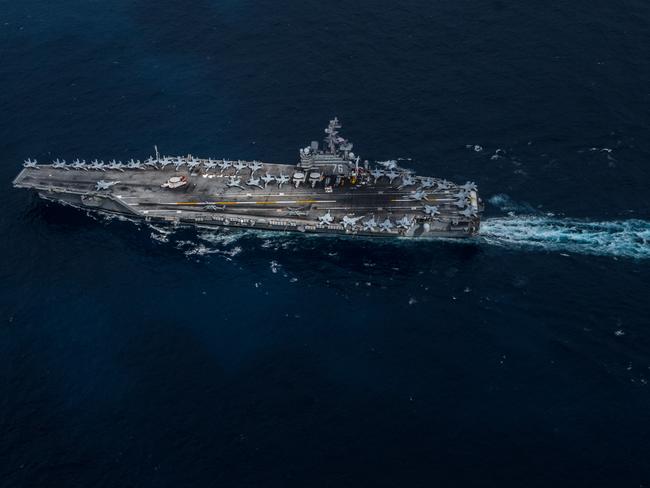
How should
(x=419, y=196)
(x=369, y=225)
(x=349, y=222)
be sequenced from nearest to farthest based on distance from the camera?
(x=369, y=225), (x=349, y=222), (x=419, y=196)

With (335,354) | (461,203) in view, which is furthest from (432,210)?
(335,354)

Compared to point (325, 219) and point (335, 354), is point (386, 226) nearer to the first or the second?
point (325, 219)

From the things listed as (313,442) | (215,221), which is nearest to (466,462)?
(313,442)

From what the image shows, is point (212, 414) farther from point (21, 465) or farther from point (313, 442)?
point (21, 465)

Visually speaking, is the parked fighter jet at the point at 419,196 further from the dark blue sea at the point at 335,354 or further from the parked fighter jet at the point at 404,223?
the dark blue sea at the point at 335,354

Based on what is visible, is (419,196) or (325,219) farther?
(419,196)

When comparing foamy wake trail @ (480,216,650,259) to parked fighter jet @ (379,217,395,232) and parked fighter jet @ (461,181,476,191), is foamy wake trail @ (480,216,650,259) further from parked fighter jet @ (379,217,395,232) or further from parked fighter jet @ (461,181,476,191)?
parked fighter jet @ (379,217,395,232)

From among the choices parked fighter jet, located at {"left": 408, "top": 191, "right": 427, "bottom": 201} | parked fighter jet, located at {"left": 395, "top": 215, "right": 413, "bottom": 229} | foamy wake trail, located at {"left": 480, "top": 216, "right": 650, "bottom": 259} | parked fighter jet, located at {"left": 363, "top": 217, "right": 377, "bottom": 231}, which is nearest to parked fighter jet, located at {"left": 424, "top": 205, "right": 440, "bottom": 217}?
parked fighter jet, located at {"left": 408, "top": 191, "right": 427, "bottom": 201}

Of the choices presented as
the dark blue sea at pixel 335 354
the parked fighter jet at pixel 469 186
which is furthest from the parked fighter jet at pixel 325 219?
the parked fighter jet at pixel 469 186
